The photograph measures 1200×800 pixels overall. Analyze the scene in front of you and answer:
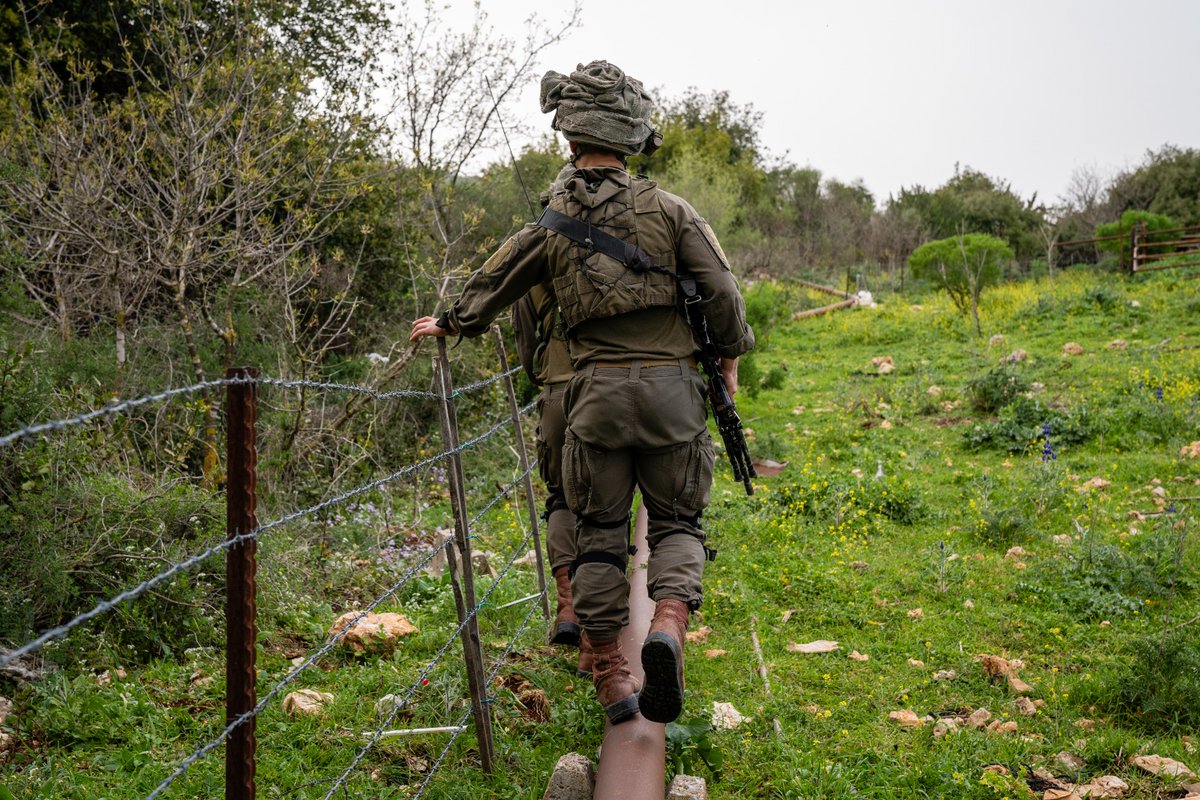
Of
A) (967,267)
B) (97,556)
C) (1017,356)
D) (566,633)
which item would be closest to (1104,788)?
(566,633)

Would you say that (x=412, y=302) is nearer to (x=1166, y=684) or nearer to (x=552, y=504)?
(x=552, y=504)

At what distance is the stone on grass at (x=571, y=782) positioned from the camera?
9.32ft

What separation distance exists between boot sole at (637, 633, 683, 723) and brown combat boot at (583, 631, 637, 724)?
0.20m

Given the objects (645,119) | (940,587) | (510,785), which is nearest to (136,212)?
(645,119)

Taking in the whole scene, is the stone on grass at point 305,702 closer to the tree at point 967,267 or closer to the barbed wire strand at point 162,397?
the barbed wire strand at point 162,397

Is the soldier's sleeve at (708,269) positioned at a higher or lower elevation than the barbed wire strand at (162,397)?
higher

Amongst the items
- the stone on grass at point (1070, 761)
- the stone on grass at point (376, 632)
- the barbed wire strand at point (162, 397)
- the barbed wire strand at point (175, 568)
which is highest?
the barbed wire strand at point (162, 397)

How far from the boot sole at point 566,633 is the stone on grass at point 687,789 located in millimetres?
1143

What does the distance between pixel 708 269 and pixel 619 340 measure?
1.34 feet

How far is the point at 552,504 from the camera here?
4023 mm

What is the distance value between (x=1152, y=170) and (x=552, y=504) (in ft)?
107

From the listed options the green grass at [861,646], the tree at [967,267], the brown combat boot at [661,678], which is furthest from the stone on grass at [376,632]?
the tree at [967,267]

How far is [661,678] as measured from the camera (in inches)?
112

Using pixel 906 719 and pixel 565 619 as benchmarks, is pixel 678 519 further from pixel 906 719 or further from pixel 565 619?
pixel 906 719
